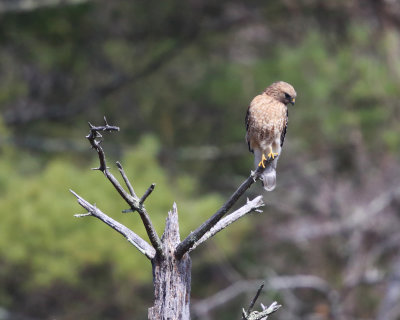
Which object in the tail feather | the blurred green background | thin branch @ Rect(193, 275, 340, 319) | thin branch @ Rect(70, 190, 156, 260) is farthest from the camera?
the blurred green background

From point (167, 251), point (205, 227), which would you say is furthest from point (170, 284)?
point (205, 227)

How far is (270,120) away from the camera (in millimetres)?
3367

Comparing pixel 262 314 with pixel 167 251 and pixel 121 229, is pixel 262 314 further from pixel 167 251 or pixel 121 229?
pixel 121 229

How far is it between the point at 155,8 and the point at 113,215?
13.2 ft

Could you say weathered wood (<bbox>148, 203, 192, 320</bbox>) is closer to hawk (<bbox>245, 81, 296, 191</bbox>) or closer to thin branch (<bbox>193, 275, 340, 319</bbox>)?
hawk (<bbox>245, 81, 296, 191</bbox>)

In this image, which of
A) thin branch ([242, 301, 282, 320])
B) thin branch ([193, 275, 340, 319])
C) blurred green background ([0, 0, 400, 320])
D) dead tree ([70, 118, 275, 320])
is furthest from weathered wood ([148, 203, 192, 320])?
blurred green background ([0, 0, 400, 320])

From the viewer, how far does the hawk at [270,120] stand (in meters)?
3.32

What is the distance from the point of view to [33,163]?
1022cm

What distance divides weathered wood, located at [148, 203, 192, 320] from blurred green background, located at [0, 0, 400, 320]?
19.1 ft

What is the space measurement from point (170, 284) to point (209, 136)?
9529 mm

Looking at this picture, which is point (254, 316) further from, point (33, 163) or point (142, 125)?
point (142, 125)

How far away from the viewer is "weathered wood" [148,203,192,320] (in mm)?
2518

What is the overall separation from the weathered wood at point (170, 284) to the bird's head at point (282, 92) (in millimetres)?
964

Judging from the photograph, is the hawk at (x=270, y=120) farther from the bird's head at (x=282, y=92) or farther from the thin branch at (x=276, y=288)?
the thin branch at (x=276, y=288)
